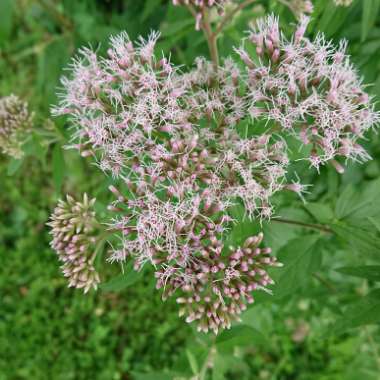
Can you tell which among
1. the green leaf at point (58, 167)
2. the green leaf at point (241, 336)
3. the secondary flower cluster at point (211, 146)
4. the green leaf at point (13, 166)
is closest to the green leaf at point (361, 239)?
the secondary flower cluster at point (211, 146)

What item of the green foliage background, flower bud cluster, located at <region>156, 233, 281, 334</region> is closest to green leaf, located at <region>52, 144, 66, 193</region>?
the green foliage background

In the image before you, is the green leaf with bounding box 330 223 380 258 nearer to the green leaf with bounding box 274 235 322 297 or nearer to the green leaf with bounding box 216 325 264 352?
the green leaf with bounding box 274 235 322 297

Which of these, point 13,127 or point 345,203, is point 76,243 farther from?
point 345,203

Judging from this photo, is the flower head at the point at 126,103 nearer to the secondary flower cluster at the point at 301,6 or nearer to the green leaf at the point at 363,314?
the secondary flower cluster at the point at 301,6

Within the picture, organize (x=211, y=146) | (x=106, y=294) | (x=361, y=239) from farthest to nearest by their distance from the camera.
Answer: (x=106, y=294), (x=211, y=146), (x=361, y=239)

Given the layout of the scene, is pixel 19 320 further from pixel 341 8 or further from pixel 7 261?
pixel 341 8

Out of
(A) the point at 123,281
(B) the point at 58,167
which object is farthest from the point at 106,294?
(A) the point at 123,281
